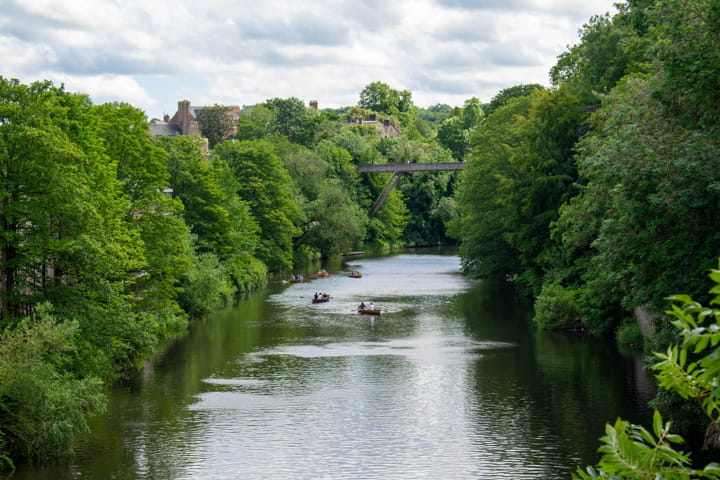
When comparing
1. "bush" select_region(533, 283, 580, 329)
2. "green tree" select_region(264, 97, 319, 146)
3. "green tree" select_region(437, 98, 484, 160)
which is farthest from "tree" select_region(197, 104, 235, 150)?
"bush" select_region(533, 283, 580, 329)

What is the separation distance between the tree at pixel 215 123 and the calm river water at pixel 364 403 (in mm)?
72171

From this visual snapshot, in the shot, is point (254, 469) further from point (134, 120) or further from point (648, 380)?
point (134, 120)

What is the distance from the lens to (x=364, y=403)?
2756 centimetres

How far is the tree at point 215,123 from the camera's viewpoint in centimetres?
11444

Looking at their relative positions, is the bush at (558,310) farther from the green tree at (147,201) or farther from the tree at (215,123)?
the tree at (215,123)

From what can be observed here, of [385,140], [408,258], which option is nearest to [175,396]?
[408,258]

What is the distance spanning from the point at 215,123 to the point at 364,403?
9128cm

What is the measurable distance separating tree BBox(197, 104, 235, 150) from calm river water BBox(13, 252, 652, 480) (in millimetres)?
72171

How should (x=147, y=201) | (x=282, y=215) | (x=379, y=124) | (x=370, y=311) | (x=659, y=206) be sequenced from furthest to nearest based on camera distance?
(x=379, y=124), (x=282, y=215), (x=370, y=311), (x=147, y=201), (x=659, y=206)

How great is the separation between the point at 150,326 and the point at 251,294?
25.6 m

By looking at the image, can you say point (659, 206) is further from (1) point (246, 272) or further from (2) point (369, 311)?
(1) point (246, 272)

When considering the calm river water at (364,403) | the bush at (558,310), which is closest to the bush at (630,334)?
the calm river water at (364,403)

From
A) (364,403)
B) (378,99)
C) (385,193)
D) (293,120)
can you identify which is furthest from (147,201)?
(378,99)

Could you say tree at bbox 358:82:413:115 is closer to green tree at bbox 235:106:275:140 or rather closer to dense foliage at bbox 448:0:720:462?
green tree at bbox 235:106:275:140
